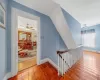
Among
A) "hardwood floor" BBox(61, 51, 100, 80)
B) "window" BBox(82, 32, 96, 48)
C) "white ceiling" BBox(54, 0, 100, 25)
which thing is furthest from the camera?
"window" BBox(82, 32, 96, 48)

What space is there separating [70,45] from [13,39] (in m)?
3.07

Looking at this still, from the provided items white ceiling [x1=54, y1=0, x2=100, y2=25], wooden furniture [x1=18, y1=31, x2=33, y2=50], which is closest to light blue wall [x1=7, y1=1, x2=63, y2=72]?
white ceiling [x1=54, y1=0, x2=100, y2=25]

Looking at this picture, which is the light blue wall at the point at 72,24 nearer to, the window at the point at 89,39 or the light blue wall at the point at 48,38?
the light blue wall at the point at 48,38

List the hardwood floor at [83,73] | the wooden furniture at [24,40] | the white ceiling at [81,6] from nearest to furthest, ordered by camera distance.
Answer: the hardwood floor at [83,73] < the white ceiling at [81,6] < the wooden furniture at [24,40]

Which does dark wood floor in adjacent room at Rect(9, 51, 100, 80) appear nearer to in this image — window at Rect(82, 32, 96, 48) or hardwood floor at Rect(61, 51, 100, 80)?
hardwood floor at Rect(61, 51, 100, 80)

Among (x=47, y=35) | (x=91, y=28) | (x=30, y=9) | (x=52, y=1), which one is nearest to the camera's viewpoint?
(x=52, y=1)

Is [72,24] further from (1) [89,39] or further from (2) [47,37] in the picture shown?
(1) [89,39]

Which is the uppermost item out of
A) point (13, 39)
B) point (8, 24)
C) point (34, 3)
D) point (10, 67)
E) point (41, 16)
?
point (34, 3)

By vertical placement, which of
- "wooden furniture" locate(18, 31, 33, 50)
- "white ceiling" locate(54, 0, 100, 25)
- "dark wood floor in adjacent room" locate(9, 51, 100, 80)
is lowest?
"dark wood floor in adjacent room" locate(9, 51, 100, 80)

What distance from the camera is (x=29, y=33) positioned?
34.2ft

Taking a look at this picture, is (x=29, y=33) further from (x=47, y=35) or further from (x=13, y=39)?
(x=13, y=39)

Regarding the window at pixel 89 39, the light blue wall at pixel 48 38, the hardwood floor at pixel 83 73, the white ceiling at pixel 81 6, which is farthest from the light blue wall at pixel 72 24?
the window at pixel 89 39

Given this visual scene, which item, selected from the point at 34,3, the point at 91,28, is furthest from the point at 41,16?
the point at 91,28

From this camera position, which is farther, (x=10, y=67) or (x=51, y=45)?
(x=51, y=45)
